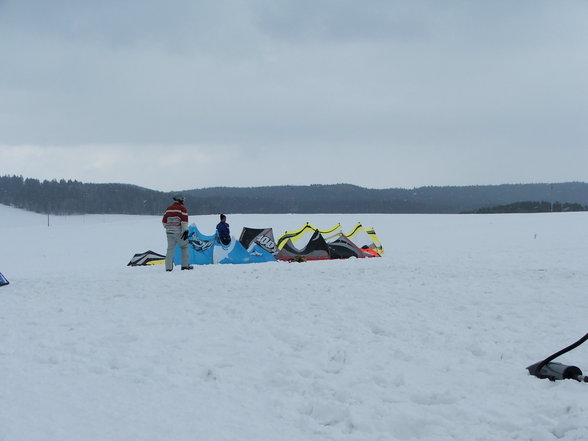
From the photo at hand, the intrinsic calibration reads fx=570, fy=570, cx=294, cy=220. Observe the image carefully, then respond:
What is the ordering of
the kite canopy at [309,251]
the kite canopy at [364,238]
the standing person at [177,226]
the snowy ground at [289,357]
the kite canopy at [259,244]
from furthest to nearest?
the kite canopy at [364,238] < the kite canopy at [309,251] < the kite canopy at [259,244] < the standing person at [177,226] < the snowy ground at [289,357]

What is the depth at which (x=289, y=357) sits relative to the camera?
249 inches

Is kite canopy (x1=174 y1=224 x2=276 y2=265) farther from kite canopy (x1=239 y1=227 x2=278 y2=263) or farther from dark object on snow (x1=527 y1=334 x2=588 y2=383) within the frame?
dark object on snow (x1=527 y1=334 x2=588 y2=383)

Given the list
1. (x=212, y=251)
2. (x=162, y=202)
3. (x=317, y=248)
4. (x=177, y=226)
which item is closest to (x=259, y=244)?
(x=212, y=251)

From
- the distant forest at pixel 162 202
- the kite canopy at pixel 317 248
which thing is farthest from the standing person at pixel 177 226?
the distant forest at pixel 162 202

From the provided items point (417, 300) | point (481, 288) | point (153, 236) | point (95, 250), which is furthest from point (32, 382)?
point (153, 236)

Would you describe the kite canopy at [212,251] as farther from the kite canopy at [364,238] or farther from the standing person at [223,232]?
the kite canopy at [364,238]

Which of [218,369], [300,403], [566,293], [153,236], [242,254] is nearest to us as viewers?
[300,403]

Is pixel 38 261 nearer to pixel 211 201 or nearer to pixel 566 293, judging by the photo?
pixel 566 293

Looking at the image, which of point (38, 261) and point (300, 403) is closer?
point (300, 403)

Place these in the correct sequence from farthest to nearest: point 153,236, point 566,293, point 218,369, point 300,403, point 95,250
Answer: point 153,236, point 95,250, point 566,293, point 218,369, point 300,403

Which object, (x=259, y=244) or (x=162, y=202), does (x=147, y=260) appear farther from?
(x=162, y=202)

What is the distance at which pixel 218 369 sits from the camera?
19.3 ft

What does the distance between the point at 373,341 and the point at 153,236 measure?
33.3m

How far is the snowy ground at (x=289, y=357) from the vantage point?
4.67m
